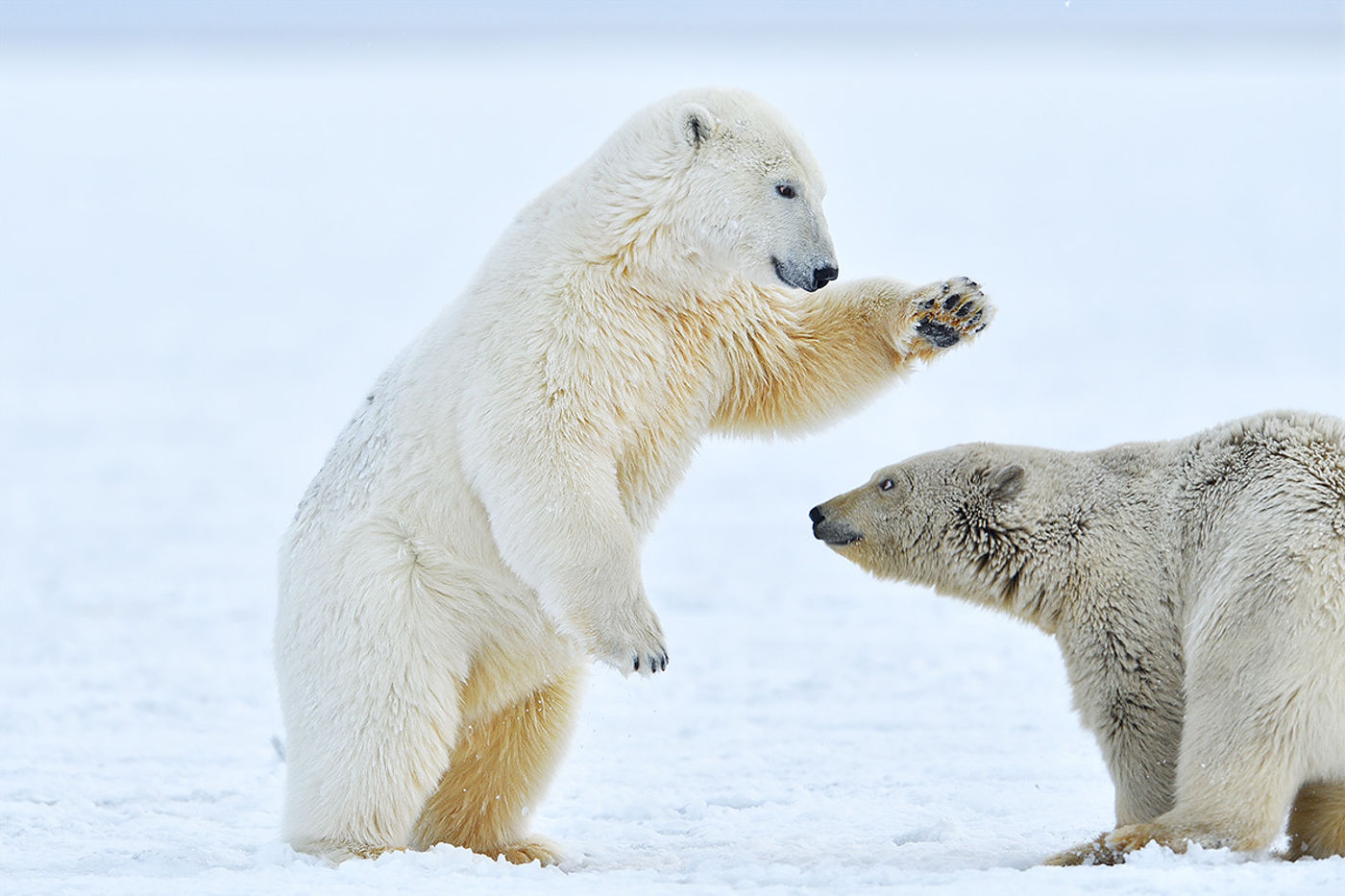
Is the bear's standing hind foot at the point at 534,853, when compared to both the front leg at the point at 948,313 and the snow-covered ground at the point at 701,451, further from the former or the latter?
the front leg at the point at 948,313

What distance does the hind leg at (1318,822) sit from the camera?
3.99 m

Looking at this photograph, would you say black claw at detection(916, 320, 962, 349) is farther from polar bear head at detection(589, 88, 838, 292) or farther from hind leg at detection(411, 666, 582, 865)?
hind leg at detection(411, 666, 582, 865)

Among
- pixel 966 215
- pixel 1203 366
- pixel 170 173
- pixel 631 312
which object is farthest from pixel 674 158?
pixel 170 173

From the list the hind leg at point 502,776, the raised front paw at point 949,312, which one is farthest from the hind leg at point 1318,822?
the hind leg at point 502,776

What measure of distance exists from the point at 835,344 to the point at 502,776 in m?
1.78

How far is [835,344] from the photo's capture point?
491cm

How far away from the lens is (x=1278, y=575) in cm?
379

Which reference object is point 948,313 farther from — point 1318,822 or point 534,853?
Result: point 534,853

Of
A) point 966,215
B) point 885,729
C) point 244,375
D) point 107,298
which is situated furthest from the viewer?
point 966,215

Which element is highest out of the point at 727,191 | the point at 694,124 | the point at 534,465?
the point at 694,124

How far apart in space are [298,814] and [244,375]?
46.0 ft

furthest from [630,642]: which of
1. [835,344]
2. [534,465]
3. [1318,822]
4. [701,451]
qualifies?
[701,451]

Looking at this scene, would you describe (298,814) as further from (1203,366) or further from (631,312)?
(1203,366)

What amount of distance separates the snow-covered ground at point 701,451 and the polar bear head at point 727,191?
5.69ft
